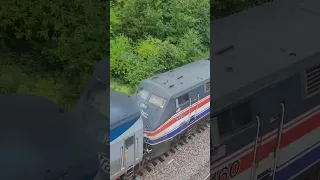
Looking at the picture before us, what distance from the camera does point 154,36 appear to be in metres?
2.27

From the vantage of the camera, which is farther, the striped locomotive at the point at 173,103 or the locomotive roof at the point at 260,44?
the striped locomotive at the point at 173,103

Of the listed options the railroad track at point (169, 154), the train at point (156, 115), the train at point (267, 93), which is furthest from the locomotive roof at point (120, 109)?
the train at point (267, 93)

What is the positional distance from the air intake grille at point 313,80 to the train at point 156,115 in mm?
498

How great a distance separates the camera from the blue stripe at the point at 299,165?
7.78ft

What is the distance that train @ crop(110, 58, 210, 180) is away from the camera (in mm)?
2221

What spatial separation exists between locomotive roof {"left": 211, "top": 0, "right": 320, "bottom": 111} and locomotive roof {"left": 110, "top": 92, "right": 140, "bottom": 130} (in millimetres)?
406

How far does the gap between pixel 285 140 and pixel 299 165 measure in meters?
0.26

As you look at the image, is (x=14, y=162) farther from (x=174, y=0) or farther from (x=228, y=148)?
(x=174, y=0)

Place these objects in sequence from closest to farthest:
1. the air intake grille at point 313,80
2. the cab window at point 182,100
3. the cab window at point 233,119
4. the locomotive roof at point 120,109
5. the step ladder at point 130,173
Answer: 1. the cab window at point 233,119
2. the locomotive roof at point 120,109
3. the step ladder at point 130,173
4. the air intake grille at point 313,80
5. the cab window at point 182,100

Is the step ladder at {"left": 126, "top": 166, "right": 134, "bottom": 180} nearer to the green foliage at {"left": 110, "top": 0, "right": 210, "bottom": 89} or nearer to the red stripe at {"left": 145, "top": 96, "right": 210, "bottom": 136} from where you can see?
the red stripe at {"left": 145, "top": 96, "right": 210, "bottom": 136}

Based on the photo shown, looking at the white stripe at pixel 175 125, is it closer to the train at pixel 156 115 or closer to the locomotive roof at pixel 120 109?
the train at pixel 156 115

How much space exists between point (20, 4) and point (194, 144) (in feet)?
3.81

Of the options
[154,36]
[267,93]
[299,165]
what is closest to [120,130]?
[154,36]

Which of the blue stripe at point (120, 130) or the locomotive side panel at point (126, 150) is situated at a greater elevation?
the blue stripe at point (120, 130)
